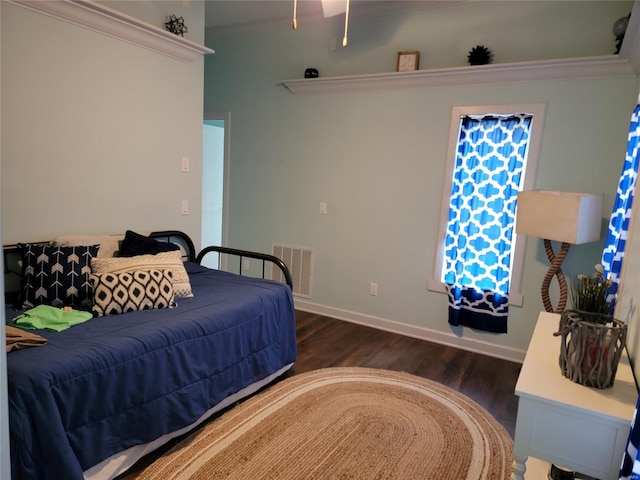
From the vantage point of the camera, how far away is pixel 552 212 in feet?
8.60

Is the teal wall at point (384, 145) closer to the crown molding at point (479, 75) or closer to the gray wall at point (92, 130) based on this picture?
the crown molding at point (479, 75)

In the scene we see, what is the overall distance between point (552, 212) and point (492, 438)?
1.39 metres

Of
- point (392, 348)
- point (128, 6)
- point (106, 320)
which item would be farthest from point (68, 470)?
point (128, 6)

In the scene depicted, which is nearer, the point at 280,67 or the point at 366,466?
the point at 366,466

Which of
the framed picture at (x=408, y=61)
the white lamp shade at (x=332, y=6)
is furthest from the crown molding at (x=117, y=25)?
the framed picture at (x=408, y=61)

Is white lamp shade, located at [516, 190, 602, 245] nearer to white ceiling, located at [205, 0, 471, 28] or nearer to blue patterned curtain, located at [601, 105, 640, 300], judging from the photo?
blue patterned curtain, located at [601, 105, 640, 300]

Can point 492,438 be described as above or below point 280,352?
below

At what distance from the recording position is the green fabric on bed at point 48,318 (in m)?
1.96

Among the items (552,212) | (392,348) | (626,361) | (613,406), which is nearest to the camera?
(613,406)

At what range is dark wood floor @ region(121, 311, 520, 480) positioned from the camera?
9.30 feet

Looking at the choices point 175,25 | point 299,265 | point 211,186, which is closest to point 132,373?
point 175,25

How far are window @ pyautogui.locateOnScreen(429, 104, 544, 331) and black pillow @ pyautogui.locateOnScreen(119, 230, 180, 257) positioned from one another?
227 centimetres

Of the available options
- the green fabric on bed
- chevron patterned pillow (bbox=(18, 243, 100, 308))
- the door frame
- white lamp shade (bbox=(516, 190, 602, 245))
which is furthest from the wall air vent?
the green fabric on bed

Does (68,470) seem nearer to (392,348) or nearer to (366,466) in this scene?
(366,466)
